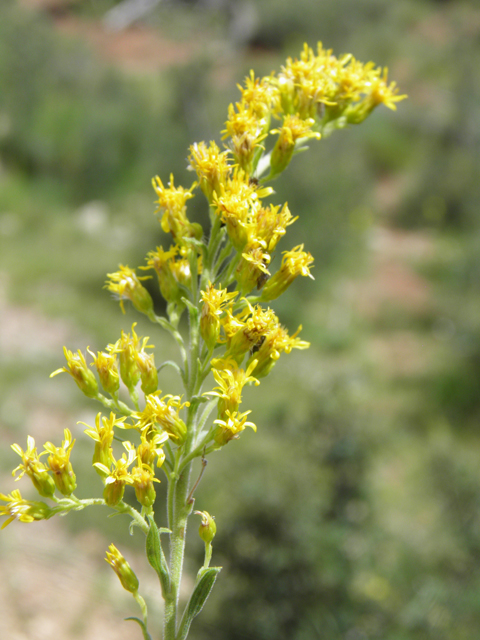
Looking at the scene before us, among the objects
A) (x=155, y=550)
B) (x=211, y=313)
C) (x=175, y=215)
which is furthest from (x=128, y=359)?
(x=155, y=550)

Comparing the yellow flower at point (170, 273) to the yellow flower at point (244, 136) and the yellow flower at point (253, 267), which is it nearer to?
the yellow flower at point (253, 267)

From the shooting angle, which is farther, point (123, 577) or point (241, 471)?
point (241, 471)

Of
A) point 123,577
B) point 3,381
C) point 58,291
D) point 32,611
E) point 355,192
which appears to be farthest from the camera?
point 355,192

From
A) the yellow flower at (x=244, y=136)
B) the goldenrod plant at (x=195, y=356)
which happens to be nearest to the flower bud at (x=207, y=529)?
the goldenrod plant at (x=195, y=356)

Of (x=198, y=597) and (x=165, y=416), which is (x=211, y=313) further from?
(x=198, y=597)

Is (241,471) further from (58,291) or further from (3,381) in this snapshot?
(58,291)

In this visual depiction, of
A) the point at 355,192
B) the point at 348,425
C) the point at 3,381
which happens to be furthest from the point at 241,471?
the point at 355,192
